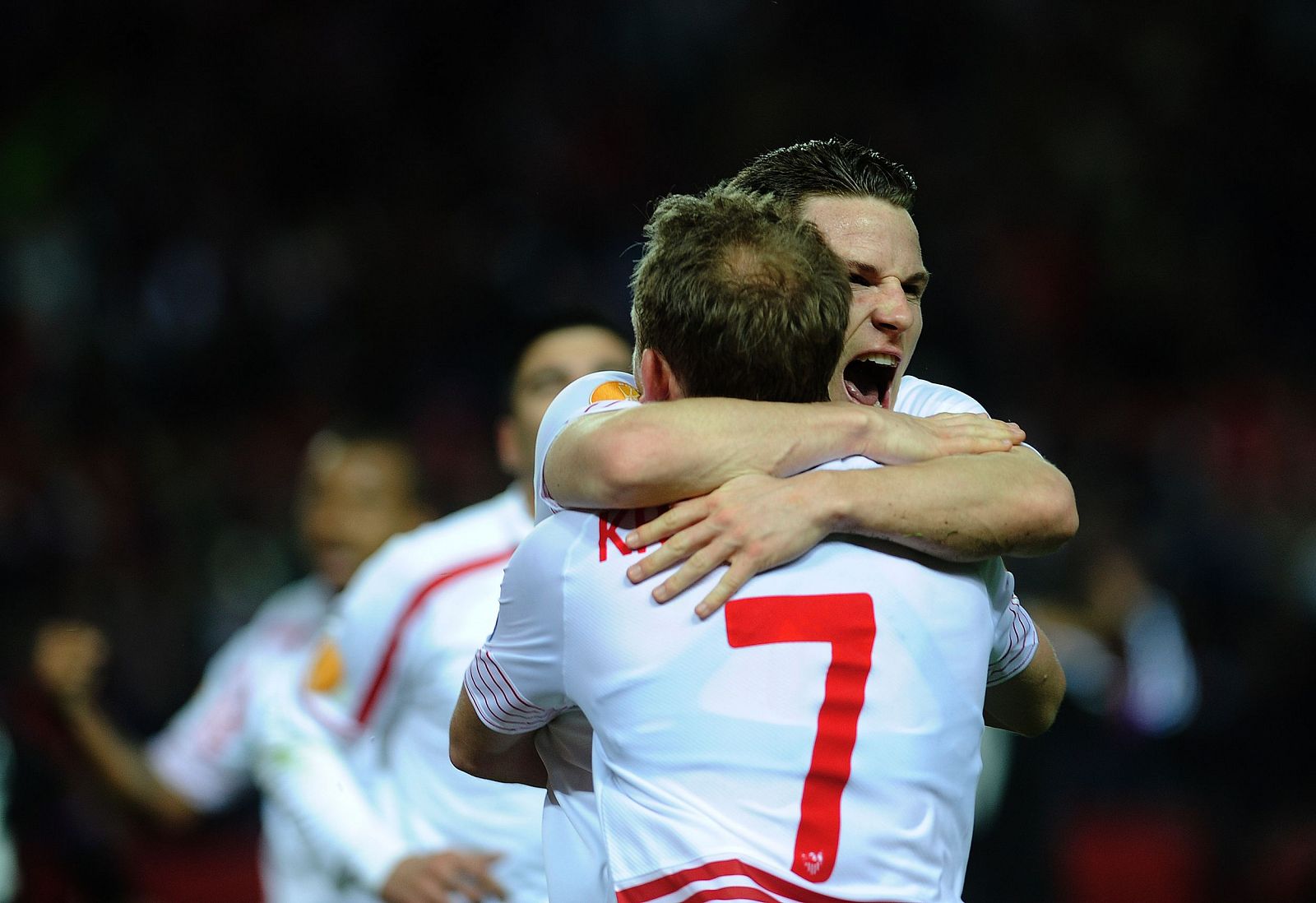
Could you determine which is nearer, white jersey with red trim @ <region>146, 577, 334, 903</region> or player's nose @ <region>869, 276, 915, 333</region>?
player's nose @ <region>869, 276, 915, 333</region>

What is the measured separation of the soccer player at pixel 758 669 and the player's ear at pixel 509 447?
1943 millimetres

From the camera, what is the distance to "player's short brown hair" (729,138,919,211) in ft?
8.17

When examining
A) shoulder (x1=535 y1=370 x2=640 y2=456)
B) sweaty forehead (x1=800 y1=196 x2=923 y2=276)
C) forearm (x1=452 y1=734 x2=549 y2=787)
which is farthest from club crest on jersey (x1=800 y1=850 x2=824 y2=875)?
→ sweaty forehead (x1=800 y1=196 x2=923 y2=276)

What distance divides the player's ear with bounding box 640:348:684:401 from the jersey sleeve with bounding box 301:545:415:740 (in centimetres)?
184

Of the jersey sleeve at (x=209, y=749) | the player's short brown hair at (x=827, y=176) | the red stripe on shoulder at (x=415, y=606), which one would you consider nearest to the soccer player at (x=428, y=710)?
the red stripe on shoulder at (x=415, y=606)

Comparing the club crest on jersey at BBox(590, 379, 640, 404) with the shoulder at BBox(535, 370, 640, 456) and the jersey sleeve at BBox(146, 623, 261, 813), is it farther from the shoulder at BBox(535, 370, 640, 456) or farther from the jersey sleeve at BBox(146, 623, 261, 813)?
the jersey sleeve at BBox(146, 623, 261, 813)

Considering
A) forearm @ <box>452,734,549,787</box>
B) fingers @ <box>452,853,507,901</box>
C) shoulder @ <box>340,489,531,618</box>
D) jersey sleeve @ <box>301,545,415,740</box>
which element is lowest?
fingers @ <box>452,853,507,901</box>

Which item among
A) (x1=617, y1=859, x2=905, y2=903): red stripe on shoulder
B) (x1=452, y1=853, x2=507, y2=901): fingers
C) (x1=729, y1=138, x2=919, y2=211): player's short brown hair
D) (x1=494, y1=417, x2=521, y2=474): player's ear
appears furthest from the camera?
(x1=494, y1=417, x2=521, y2=474): player's ear

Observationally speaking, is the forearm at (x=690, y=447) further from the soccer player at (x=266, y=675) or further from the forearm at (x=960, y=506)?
the soccer player at (x=266, y=675)

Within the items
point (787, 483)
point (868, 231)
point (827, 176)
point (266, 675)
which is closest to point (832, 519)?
point (787, 483)

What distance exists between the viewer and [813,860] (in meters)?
1.78

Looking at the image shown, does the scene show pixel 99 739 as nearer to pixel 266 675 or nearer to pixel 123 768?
pixel 123 768

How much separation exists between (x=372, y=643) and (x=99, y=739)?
216cm

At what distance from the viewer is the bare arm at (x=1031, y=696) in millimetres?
2244
